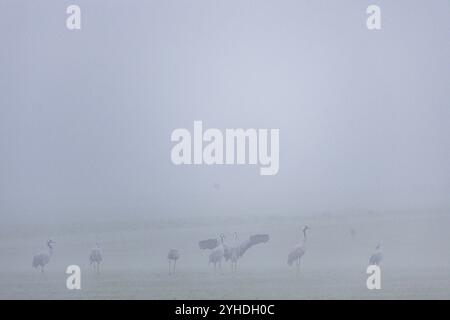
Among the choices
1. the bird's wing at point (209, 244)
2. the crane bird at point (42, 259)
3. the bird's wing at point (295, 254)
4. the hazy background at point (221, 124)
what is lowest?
the crane bird at point (42, 259)

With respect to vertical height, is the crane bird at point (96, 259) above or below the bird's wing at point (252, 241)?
below

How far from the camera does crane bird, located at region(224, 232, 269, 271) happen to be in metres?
3.76

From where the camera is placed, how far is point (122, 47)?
375cm

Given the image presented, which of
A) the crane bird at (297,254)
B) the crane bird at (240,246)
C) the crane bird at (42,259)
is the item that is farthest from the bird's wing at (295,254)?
the crane bird at (42,259)

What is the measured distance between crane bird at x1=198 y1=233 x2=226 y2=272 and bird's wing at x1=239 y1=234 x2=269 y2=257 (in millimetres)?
87

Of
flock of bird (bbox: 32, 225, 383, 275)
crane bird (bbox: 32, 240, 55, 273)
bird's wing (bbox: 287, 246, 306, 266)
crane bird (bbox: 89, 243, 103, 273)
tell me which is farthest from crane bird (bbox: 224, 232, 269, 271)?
crane bird (bbox: 32, 240, 55, 273)

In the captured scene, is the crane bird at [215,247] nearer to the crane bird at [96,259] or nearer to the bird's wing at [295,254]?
the bird's wing at [295,254]

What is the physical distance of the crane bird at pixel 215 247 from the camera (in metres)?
3.75

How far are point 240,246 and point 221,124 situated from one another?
0.59m

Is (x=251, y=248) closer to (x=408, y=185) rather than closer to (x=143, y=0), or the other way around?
(x=408, y=185)

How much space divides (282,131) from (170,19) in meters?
0.76

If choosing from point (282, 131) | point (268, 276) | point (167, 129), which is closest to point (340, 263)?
point (268, 276)

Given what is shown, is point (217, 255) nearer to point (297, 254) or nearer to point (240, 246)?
point (240, 246)

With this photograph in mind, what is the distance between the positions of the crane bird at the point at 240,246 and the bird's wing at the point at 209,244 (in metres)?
0.06
